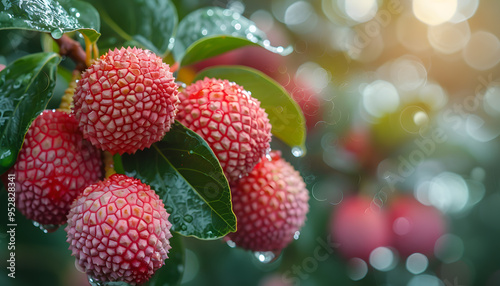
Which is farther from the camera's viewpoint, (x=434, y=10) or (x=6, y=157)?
(x=434, y=10)

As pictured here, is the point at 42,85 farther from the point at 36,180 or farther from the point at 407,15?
the point at 407,15

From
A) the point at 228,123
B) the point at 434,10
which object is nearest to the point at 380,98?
the point at 434,10

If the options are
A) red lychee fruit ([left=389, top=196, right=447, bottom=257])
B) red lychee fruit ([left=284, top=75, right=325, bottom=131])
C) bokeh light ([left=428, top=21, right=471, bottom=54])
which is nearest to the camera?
red lychee fruit ([left=284, top=75, right=325, bottom=131])

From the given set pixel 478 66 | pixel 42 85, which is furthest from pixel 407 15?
pixel 42 85

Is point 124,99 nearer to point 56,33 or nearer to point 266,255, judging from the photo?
point 56,33

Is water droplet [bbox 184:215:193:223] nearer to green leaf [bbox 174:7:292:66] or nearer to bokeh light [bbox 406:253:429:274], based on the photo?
green leaf [bbox 174:7:292:66]

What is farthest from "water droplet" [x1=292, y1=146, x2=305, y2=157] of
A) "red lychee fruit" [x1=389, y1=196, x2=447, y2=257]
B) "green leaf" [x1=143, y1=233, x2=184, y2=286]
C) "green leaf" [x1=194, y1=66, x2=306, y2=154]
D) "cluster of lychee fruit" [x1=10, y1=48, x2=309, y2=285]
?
"red lychee fruit" [x1=389, y1=196, x2=447, y2=257]

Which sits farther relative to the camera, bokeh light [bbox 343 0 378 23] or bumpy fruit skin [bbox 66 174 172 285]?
bokeh light [bbox 343 0 378 23]
